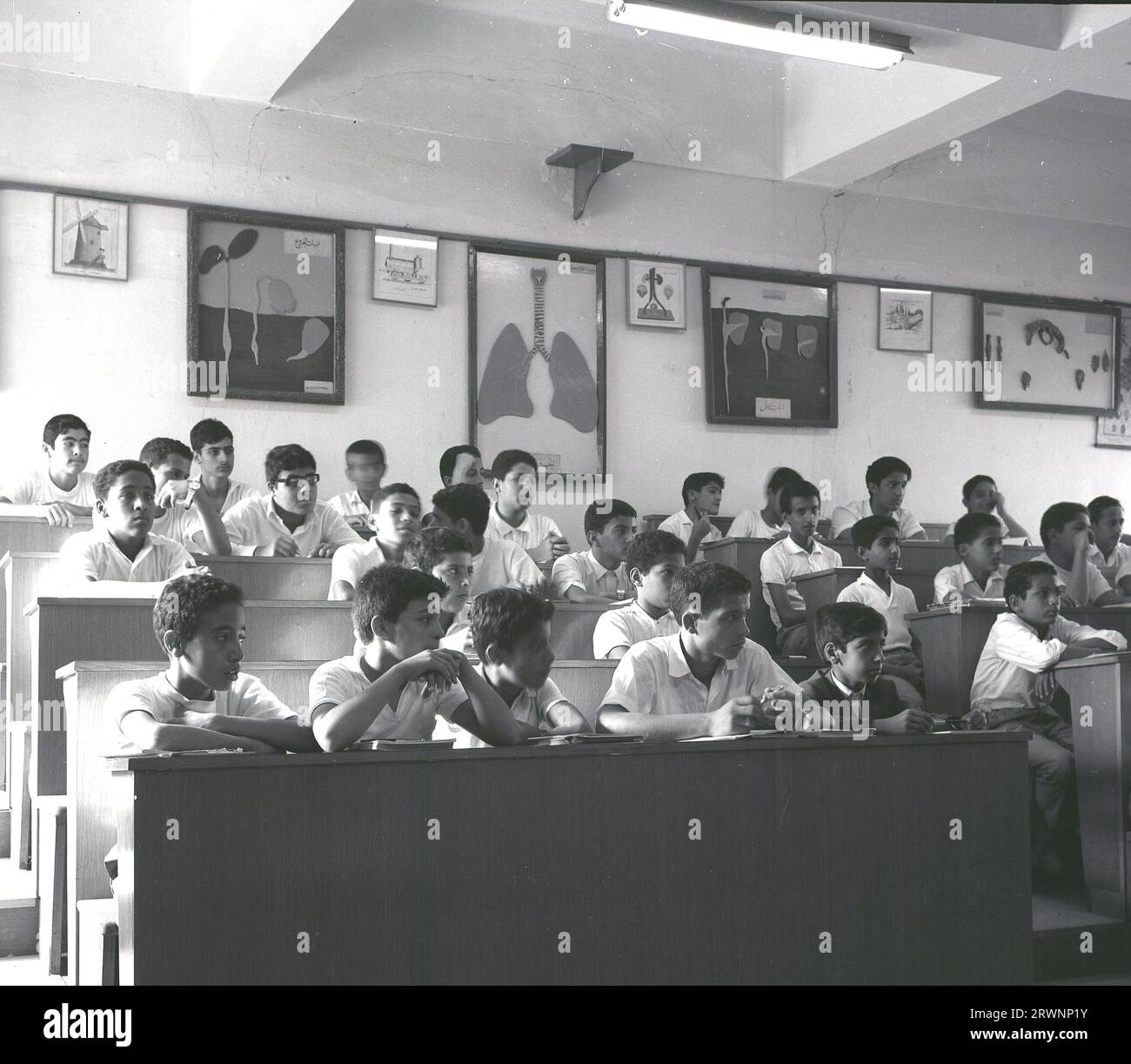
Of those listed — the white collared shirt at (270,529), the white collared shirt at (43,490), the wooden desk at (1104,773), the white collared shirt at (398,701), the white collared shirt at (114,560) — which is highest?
the white collared shirt at (43,490)

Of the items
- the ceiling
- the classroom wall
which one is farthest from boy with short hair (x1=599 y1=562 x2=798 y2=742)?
the classroom wall

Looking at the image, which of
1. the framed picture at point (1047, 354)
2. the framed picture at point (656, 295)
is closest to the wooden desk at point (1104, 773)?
the framed picture at point (656, 295)

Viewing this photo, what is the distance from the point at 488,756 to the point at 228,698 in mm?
828

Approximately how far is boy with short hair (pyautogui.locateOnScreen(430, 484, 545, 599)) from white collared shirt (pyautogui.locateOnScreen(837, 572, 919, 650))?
1.12 metres

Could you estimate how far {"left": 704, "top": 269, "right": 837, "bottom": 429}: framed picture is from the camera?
716 centimetres

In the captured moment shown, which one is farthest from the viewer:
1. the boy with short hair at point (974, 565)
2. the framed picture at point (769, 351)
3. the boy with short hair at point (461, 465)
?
the framed picture at point (769, 351)

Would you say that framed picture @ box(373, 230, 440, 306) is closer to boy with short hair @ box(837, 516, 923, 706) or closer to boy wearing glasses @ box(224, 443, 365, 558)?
boy wearing glasses @ box(224, 443, 365, 558)

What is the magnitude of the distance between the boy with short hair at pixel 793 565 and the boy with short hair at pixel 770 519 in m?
0.74

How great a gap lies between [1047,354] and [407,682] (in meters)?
6.30

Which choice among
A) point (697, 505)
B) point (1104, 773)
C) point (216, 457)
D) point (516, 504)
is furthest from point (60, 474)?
point (1104, 773)

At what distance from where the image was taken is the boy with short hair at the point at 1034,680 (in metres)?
3.82

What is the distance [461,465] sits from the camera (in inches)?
243

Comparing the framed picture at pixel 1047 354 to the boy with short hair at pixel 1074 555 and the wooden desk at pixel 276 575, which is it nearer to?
the boy with short hair at pixel 1074 555
